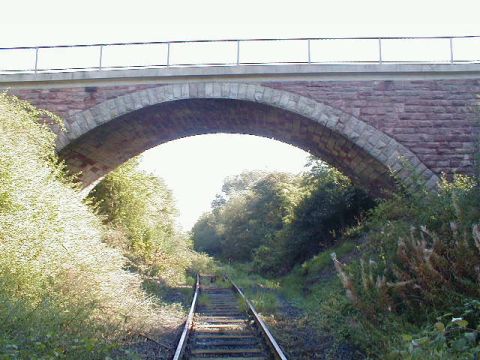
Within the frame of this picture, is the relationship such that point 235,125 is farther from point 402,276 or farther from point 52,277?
point 402,276

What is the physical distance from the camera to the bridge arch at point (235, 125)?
12.4 metres

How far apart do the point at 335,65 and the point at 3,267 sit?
935 cm

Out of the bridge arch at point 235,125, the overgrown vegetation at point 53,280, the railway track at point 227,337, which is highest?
the bridge arch at point 235,125

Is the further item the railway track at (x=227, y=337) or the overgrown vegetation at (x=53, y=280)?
the railway track at (x=227, y=337)

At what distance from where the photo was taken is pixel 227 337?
25.2ft

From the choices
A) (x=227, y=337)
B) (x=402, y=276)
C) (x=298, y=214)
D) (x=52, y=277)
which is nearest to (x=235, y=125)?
(x=298, y=214)

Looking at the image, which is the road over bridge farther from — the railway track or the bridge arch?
the railway track

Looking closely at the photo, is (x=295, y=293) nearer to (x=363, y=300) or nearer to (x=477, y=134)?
(x=477, y=134)

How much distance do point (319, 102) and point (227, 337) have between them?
23.1ft

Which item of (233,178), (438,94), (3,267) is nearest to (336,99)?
(438,94)

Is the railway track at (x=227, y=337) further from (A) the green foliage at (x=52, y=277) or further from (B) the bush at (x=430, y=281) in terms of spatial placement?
(B) the bush at (x=430, y=281)

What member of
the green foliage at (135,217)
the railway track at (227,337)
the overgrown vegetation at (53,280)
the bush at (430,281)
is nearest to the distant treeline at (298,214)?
the green foliage at (135,217)

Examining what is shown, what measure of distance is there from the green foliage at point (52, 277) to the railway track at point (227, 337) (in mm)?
876

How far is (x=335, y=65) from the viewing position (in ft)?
41.0
